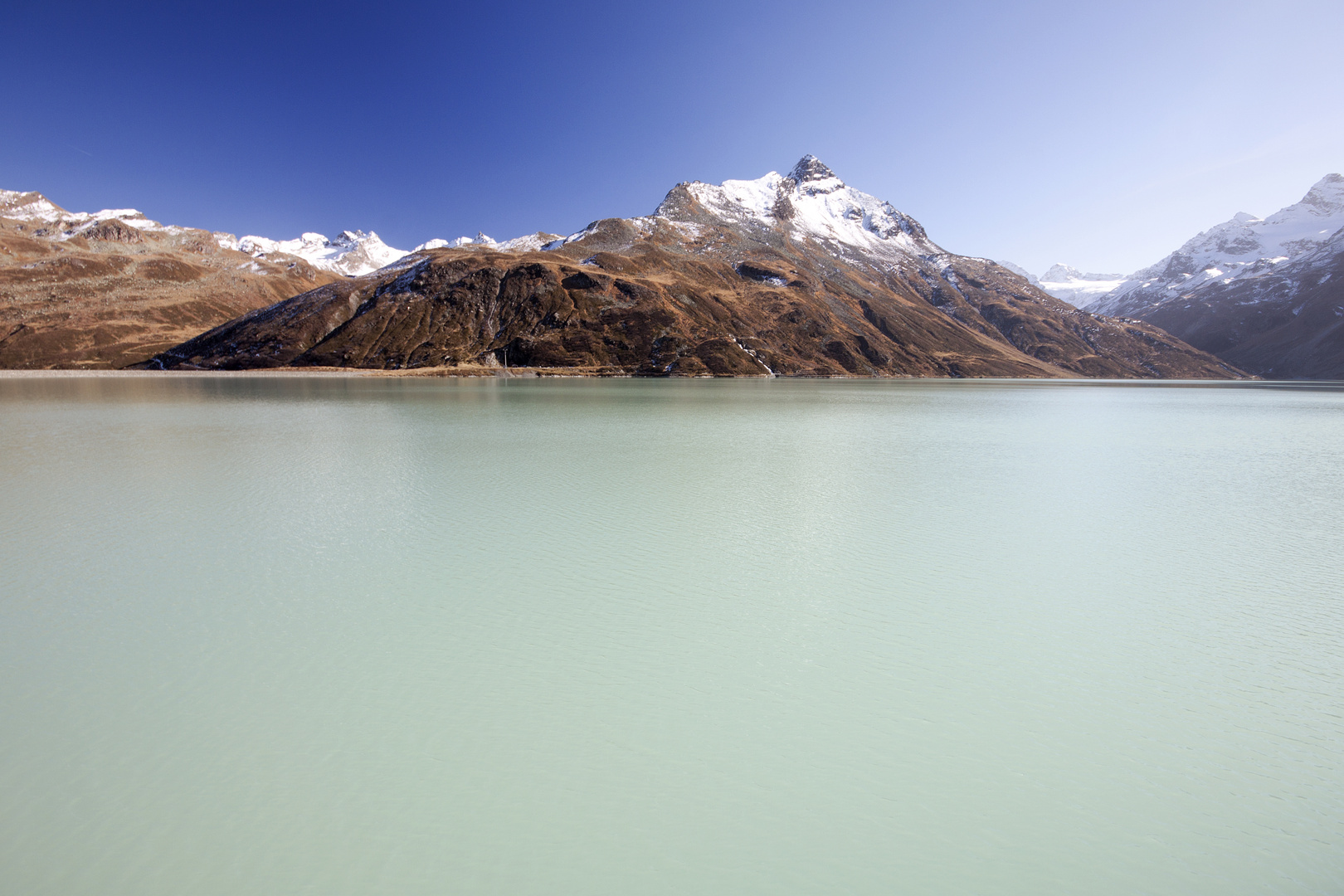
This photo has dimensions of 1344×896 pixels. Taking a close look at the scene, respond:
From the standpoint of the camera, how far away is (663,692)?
9477mm

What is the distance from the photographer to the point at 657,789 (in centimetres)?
727

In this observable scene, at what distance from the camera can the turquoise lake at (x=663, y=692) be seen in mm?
6340

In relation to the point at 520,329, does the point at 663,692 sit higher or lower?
lower

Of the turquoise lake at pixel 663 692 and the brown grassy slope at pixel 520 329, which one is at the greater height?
the brown grassy slope at pixel 520 329

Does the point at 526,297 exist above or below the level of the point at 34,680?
above

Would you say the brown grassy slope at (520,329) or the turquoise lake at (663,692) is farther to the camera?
the brown grassy slope at (520,329)

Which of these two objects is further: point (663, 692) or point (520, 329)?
point (520, 329)

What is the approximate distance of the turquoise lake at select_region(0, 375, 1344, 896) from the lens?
20.8ft

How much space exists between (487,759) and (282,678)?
438 cm

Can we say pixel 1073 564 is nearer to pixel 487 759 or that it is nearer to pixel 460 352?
pixel 487 759

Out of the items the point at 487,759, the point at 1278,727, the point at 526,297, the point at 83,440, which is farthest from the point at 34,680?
the point at 526,297

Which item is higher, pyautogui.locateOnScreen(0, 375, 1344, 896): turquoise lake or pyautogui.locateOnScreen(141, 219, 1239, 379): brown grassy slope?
pyautogui.locateOnScreen(141, 219, 1239, 379): brown grassy slope

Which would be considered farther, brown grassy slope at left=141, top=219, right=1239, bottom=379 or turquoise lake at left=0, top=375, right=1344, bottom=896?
brown grassy slope at left=141, top=219, right=1239, bottom=379

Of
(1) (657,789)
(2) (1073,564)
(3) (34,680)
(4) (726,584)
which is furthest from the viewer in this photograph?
(2) (1073,564)
